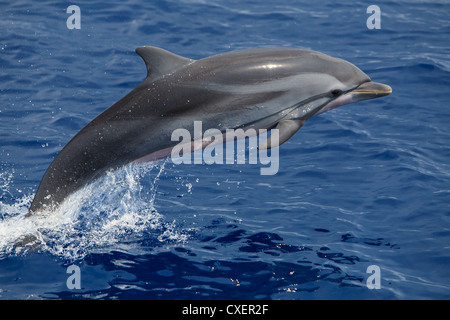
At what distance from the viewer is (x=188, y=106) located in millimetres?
6973

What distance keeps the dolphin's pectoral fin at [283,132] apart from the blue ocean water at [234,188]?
1.39 metres

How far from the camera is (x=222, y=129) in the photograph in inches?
281

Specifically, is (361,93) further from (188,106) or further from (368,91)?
(188,106)

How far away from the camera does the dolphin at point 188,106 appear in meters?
6.97

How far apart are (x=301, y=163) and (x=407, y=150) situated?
168 centimetres

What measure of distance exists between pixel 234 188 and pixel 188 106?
2.46 meters

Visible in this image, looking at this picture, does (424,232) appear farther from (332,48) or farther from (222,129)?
(332,48)
